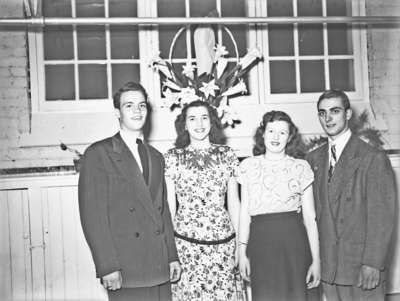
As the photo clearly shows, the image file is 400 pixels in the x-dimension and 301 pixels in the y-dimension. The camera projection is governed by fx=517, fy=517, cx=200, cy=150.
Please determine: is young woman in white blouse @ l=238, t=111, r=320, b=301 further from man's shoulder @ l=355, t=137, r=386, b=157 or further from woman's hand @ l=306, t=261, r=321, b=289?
man's shoulder @ l=355, t=137, r=386, b=157

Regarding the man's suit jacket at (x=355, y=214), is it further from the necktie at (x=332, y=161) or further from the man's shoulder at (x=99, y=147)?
the man's shoulder at (x=99, y=147)

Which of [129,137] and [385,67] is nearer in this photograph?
[129,137]

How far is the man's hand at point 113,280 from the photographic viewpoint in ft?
8.06

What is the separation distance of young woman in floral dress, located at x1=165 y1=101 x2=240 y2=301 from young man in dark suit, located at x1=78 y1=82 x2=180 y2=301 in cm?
12

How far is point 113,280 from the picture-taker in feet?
8.08

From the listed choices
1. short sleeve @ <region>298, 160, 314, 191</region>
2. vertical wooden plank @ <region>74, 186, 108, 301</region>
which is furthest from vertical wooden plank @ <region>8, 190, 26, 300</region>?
short sleeve @ <region>298, 160, 314, 191</region>

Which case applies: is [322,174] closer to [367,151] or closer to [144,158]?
[367,151]

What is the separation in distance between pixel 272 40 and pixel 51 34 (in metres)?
1.66

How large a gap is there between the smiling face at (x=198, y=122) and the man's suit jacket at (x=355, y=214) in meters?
0.70

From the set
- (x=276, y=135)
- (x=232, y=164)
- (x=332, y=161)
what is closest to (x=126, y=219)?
(x=232, y=164)

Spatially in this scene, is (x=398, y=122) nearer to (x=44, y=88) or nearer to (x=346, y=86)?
(x=346, y=86)

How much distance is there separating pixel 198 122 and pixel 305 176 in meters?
0.63

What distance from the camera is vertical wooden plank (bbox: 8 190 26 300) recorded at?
3447 millimetres

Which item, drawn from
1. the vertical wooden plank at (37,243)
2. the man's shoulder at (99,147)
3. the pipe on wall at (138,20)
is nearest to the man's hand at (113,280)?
the man's shoulder at (99,147)
